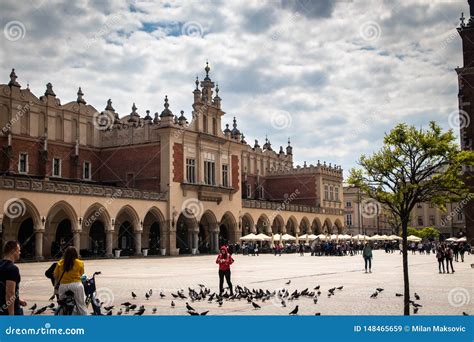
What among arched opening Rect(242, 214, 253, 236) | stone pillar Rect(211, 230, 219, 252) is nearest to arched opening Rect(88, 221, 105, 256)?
stone pillar Rect(211, 230, 219, 252)

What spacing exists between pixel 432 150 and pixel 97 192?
30430mm

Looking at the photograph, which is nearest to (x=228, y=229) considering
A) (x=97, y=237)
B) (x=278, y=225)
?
(x=278, y=225)

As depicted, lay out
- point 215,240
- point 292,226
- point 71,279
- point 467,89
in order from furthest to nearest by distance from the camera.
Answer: point 292,226 → point 215,240 → point 467,89 → point 71,279

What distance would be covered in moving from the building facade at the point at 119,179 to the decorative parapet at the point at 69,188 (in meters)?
0.07

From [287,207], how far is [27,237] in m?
31.1

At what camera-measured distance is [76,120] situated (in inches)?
1948

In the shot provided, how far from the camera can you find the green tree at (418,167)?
1338cm

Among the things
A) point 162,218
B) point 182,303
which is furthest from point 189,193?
point 182,303

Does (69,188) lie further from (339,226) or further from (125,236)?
(339,226)

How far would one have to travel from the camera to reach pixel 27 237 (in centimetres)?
4050

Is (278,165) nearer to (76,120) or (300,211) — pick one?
(300,211)

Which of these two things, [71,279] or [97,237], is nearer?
[71,279]

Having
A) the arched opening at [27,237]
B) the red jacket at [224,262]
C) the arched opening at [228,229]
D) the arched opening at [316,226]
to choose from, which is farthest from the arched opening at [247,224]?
the red jacket at [224,262]

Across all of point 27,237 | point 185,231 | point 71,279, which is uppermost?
point 185,231
